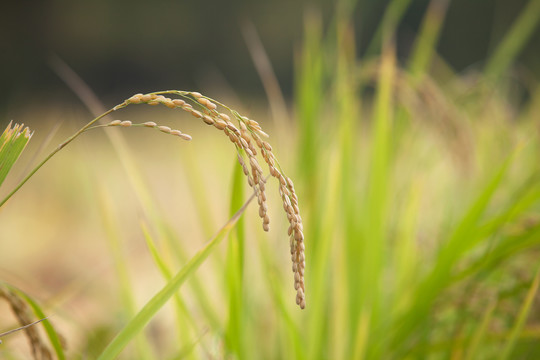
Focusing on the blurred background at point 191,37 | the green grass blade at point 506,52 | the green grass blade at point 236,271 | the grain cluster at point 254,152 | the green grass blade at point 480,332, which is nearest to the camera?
the grain cluster at point 254,152

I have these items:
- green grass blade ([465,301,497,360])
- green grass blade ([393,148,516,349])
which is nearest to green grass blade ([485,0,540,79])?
green grass blade ([393,148,516,349])

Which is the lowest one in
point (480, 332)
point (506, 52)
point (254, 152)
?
point (480, 332)

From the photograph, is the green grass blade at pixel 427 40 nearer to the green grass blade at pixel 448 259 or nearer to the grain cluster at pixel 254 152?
the green grass blade at pixel 448 259

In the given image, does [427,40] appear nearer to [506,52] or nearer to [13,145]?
[506,52]

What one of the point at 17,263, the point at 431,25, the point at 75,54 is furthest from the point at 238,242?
the point at 75,54

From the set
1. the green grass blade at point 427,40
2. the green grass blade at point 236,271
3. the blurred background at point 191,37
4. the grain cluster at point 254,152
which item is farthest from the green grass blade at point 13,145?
the blurred background at point 191,37

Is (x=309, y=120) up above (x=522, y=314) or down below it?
above

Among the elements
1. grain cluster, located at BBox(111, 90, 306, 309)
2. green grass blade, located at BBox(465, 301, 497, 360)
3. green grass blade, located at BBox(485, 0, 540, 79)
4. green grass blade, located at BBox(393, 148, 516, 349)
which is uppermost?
green grass blade, located at BBox(485, 0, 540, 79)

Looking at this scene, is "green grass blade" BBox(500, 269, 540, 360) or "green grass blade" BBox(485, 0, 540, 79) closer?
"green grass blade" BBox(500, 269, 540, 360)

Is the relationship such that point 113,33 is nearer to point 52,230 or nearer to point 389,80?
point 52,230

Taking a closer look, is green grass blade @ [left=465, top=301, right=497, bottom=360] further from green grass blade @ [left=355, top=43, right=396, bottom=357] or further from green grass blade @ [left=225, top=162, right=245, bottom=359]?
green grass blade @ [left=225, top=162, right=245, bottom=359]

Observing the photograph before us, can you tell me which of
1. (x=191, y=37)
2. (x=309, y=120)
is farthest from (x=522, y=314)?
(x=191, y=37)
